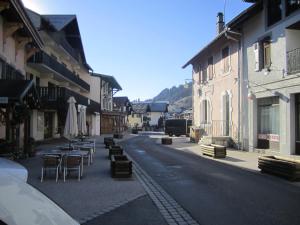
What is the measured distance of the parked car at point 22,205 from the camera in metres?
2.46

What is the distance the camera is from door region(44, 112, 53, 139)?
33819 mm

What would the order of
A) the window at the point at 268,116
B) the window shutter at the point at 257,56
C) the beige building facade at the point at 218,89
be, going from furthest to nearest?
the beige building facade at the point at 218,89 → the window shutter at the point at 257,56 → the window at the point at 268,116

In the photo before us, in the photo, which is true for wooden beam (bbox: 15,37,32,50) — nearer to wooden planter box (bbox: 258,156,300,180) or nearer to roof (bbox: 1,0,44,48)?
roof (bbox: 1,0,44,48)

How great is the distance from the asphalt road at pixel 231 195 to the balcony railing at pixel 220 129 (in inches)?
458

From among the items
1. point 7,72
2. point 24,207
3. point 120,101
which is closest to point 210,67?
point 7,72

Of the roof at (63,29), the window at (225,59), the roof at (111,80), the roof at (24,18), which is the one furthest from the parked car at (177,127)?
the roof at (24,18)

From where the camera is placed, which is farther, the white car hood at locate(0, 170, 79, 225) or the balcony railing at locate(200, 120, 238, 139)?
the balcony railing at locate(200, 120, 238, 139)

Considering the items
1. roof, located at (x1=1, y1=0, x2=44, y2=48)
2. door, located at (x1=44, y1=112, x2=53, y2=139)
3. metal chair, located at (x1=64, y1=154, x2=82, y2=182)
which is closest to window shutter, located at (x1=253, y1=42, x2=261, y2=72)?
roof, located at (x1=1, y1=0, x2=44, y2=48)

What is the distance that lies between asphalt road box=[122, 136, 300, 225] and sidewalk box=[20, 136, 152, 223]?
3.33ft

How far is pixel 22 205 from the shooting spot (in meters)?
2.58

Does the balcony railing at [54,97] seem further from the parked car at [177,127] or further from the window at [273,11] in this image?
the parked car at [177,127]

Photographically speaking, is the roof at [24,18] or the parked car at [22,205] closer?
the parked car at [22,205]

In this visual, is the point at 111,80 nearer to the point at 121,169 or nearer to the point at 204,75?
the point at 204,75

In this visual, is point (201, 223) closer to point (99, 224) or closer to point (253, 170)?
point (99, 224)
